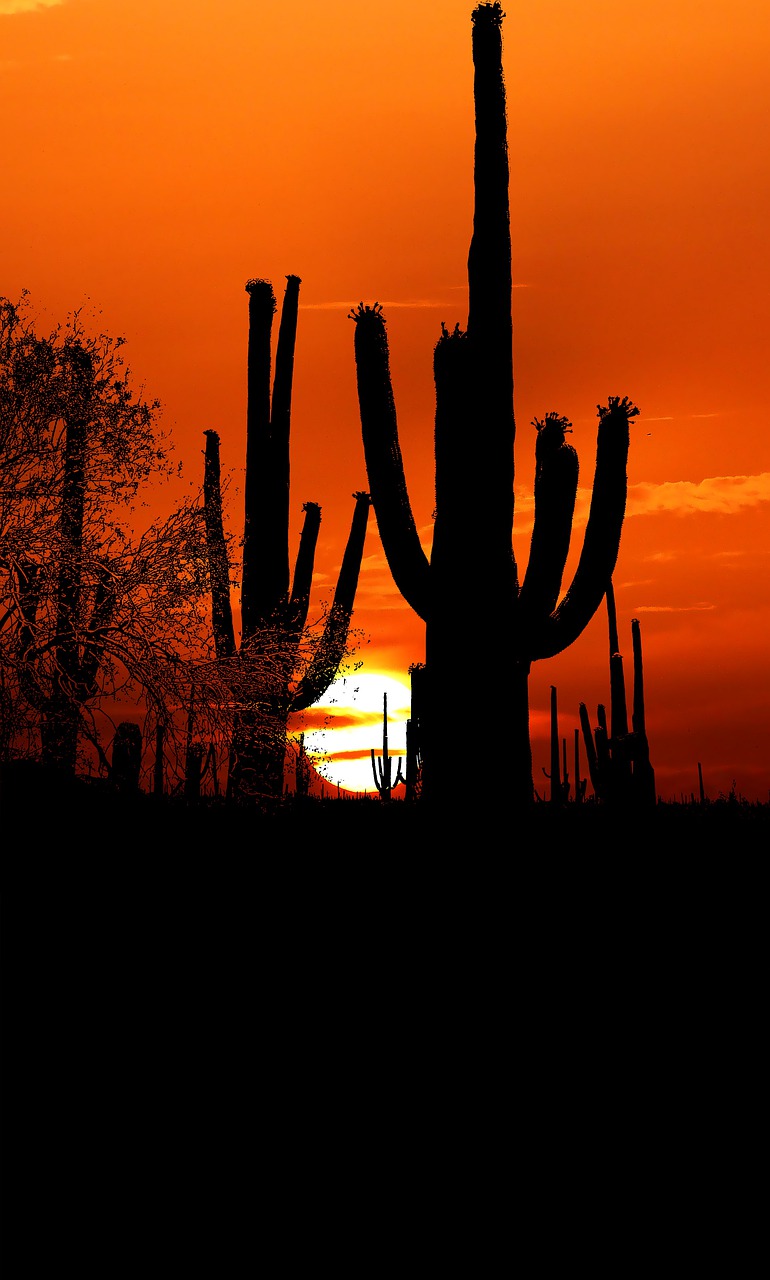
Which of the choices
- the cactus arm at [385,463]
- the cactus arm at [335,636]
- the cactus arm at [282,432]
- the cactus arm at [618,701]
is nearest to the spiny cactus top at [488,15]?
the cactus arm at [385,463]

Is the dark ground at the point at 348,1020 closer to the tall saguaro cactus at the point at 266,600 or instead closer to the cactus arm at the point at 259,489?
the tall saguaro cactus at the point at 266,600

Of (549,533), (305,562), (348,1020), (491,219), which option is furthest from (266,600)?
(348,1020)

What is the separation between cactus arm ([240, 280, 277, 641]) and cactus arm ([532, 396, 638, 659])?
485 centimetres

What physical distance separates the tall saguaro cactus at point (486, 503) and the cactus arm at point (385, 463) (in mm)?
15

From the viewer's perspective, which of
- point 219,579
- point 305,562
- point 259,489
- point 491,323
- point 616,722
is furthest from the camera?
point 616,722

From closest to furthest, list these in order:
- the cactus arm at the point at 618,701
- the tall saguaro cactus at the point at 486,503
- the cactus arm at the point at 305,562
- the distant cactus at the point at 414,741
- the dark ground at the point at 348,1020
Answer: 1. the dark ground at the point at 348,1020
2. the tall saguaro cactus at the point at 486,503
3. the cactus arm at the point at 305,562
4. the distant cactus at the point at 414,741
5. the cactus arm at the point at 618,701

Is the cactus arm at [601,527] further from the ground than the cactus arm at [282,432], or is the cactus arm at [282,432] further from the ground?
the cactus arm at [282,432]

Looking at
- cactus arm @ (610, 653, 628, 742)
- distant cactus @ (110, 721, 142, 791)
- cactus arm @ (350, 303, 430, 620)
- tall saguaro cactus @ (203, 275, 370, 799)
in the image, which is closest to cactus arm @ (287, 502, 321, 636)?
tall saguaro cactus @ (203, 275, 370, 799)

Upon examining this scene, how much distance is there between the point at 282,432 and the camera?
18.2 meters

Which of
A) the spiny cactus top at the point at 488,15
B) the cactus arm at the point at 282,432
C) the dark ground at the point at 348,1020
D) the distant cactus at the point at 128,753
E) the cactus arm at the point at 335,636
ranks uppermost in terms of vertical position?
the spiny cactus top at the point at 488,15

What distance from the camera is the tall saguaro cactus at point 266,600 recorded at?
52.5ft

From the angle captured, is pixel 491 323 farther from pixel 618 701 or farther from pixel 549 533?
pixel 618 701

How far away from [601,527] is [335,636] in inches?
199

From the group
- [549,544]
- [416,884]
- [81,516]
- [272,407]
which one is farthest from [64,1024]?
[272,407]
